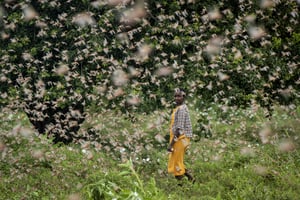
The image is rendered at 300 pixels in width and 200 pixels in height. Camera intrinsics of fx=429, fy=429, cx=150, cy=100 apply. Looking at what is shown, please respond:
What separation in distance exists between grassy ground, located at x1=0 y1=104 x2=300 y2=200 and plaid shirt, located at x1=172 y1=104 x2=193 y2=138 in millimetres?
1143

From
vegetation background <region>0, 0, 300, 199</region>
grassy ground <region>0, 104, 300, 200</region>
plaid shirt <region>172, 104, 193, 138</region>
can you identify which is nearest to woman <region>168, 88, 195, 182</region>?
plaid shirt <region>172, 104, 193, 138</region>

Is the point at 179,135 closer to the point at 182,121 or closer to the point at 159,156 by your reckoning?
the point at 182,121

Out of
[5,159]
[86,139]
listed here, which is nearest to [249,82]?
[86,139]

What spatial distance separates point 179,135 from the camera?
8844 mm

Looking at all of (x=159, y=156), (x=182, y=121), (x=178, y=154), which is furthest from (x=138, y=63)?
(x=178, y=154)

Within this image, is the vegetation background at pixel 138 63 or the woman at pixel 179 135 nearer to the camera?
the woman at pixel 179 135

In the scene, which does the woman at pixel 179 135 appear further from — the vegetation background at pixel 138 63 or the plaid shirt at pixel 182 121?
the vegetation background at pixel 138 63

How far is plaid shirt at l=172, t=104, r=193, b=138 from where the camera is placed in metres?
8.73

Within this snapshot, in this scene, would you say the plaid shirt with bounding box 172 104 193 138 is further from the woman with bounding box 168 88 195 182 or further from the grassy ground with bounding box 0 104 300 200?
the grassy ground with bounding box 0 104 300 200

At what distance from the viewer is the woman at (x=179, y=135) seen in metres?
8.73

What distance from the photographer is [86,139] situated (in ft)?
39.1

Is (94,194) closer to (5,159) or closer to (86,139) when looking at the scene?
(5,159)

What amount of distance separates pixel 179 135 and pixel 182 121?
31 cm

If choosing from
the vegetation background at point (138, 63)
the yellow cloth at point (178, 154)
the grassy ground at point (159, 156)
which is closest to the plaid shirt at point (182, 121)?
the yellow cloth at point (178, 154)
